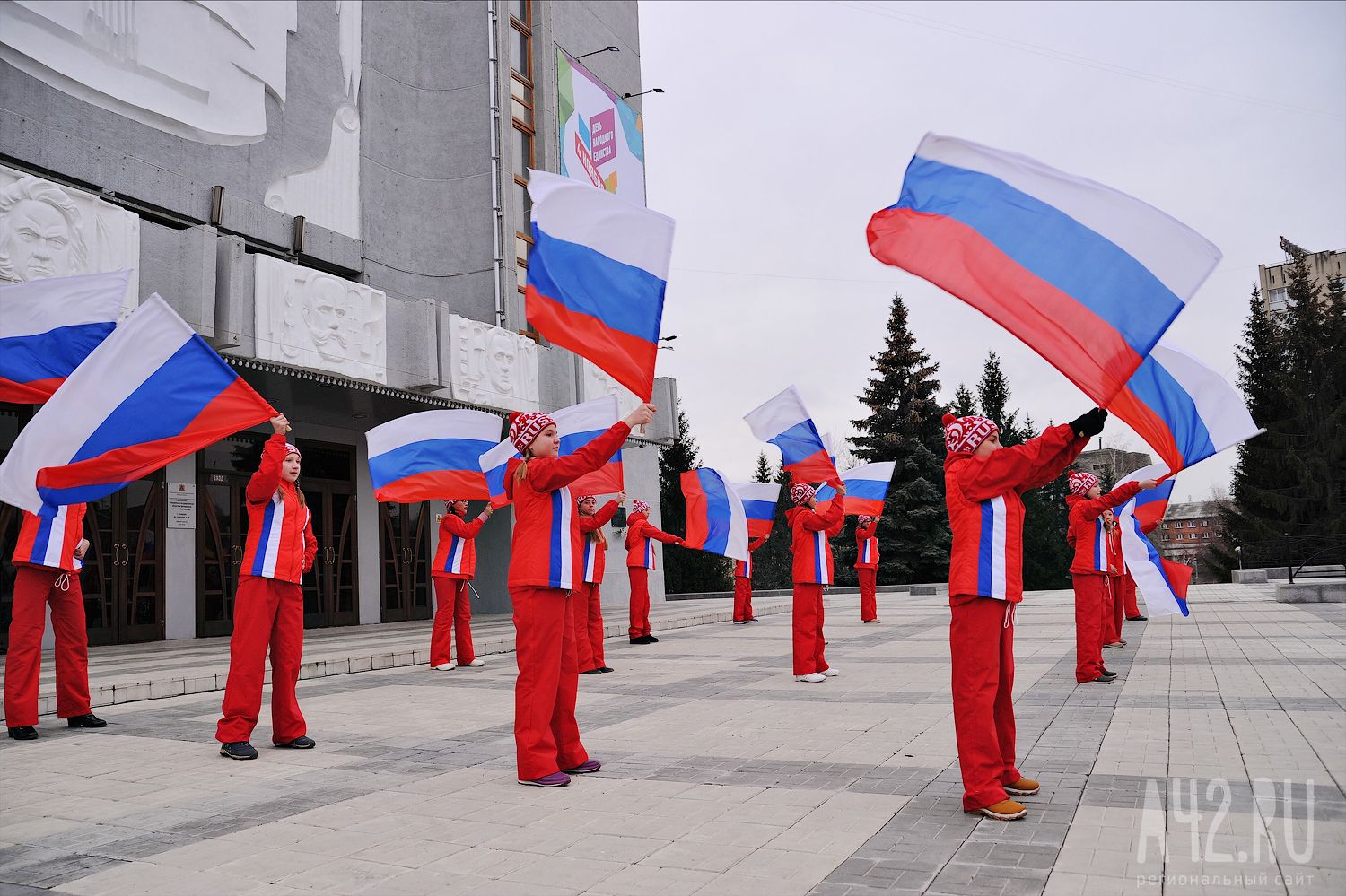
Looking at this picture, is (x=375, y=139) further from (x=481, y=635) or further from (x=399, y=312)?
(x=481, y=635)

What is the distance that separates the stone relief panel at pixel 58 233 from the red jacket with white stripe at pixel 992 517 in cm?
1110

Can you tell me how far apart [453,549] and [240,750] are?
16.4ft

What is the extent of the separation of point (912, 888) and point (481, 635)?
13.8 m

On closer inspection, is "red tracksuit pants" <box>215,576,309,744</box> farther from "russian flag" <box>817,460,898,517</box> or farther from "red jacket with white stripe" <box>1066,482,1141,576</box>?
"russian flag" <box>817,460,898,517</box>

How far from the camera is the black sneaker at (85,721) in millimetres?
8555

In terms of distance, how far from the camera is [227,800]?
5711 mm

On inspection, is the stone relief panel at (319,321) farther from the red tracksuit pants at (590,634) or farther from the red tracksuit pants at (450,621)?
the red tracksuit pants at (590,634)

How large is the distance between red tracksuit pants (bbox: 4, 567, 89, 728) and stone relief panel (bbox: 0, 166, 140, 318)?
523 centimetres

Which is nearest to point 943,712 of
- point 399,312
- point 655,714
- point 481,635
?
point 655,714

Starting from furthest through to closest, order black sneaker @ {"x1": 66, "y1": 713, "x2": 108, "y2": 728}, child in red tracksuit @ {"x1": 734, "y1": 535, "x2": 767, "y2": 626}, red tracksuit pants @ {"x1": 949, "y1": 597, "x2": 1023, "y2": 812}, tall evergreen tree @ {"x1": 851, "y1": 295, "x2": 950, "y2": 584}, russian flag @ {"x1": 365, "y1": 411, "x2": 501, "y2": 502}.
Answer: tall evergreen tree @ {"x1": 851, "y1": 295, "x2": 950, "y2": 584}, child in red tracksuit @ {"x1": 734, "y1": 535, "x2": 767, "y2": 626}, russian flag @ {"x1": 365, "y1": 411, "x2": 501, "y2": 502}, black sneaker @ {"x1": 66, "y1": 713, "x2": 108, "y2": 728}, red tracksuit pants @ {"x1": 949, "y1": 597, "x2": 1023, "y2": 812}

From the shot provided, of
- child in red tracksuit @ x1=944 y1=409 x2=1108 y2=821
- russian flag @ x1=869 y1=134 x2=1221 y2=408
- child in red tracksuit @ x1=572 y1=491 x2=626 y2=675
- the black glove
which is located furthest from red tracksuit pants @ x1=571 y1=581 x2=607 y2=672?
the black glove

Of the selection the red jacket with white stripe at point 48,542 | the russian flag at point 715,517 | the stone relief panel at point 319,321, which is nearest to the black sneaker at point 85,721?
the red jacket with white stripe at point 48,542

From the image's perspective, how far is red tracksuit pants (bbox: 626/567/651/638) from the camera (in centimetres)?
1591

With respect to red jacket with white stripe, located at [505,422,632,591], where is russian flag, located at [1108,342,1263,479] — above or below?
above
